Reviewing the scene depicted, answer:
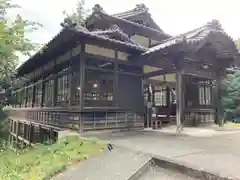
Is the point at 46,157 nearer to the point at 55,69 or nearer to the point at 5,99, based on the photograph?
the point at 55,69

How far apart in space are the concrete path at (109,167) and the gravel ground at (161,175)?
211mm

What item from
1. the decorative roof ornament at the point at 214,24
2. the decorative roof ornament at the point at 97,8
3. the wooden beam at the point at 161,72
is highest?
the decorative roof ornament at the point at 97,8

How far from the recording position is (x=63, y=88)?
410 inches

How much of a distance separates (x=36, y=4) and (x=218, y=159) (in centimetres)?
662

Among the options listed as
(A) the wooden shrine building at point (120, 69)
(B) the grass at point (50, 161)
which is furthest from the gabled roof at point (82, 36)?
(B) the grass at point (50, 161)

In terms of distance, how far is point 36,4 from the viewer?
23.1ft

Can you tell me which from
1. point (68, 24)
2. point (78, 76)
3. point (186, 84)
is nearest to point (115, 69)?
point (78, 76)

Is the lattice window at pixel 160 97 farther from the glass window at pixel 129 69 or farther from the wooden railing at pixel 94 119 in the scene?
the wooden railing at pixel 94 119

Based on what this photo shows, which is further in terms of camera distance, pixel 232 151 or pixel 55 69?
pixel 55 69

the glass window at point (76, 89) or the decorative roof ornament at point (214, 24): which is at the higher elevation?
the decorative roof ornament at point (214, 24)

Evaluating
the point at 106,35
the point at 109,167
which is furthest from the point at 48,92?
the point at 109,167

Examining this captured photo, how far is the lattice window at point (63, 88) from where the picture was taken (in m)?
9.95

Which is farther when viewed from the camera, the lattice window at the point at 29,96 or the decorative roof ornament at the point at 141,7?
the lattice window at the point at 29,96

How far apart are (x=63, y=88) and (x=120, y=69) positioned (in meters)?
2.84
